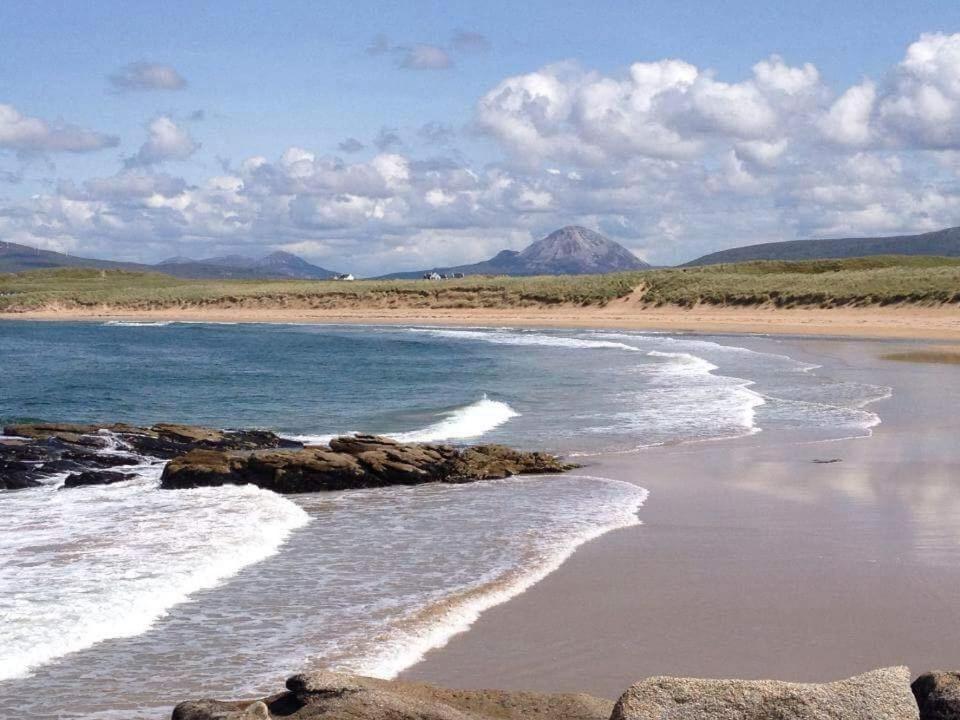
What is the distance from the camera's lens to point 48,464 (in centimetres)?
1658

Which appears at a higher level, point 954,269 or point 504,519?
point 954,269

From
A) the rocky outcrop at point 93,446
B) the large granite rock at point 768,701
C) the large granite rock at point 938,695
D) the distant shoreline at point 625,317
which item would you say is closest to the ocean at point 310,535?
the rocky outcrop at point 93,446

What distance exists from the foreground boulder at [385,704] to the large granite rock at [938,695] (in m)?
1.60

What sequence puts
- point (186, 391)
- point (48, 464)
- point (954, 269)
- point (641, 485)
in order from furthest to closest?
point (954, 269), point (186, 391), point (48, 464), point (641, 485)

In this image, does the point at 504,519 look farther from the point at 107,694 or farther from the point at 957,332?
the point at 957,332

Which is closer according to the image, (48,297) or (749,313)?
(749,313)

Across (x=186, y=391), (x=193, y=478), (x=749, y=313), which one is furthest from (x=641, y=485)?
(x=749, y=313)

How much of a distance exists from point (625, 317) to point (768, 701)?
7112cm

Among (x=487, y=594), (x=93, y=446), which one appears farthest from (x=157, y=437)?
(x=487, y=594)

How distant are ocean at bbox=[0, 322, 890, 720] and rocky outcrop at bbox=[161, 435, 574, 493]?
1.49ft

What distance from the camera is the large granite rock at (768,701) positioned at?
14.6 feet

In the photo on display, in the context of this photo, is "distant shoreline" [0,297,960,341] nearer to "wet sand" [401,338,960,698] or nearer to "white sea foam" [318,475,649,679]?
"wet sand" [401,338,960,698]

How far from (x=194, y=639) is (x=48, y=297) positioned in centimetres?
10935

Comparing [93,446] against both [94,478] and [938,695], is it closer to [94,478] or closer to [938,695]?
[94,478]
